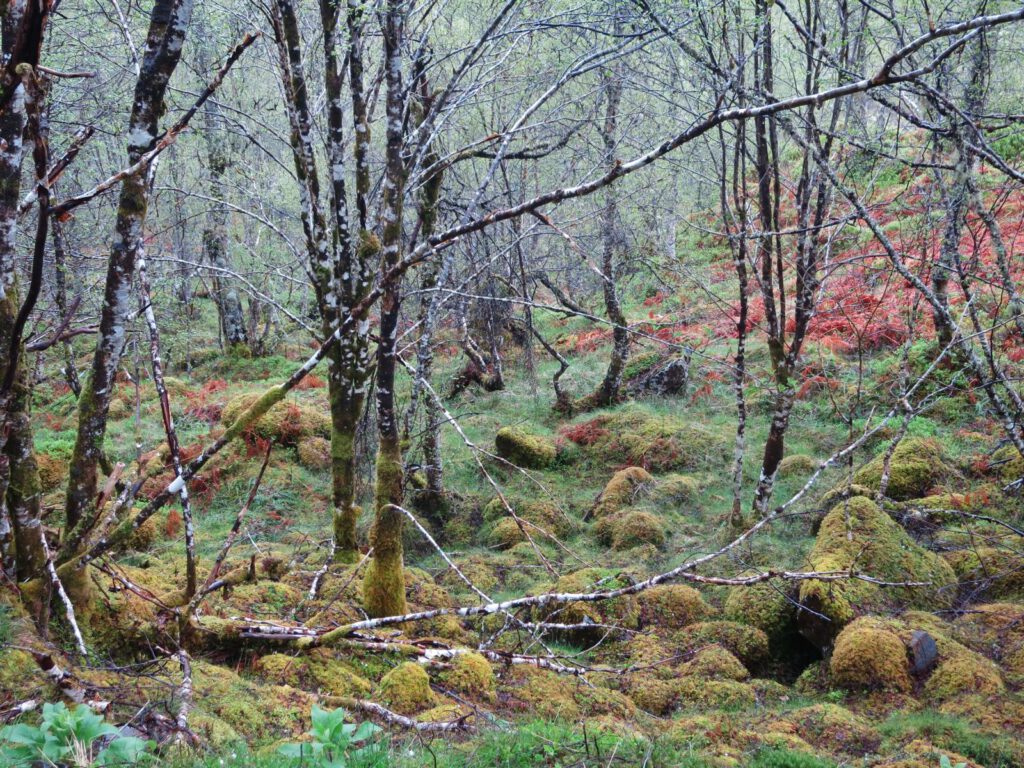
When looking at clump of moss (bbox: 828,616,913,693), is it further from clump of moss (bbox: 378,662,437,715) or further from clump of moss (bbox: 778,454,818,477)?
clump of moss (bbox: 778,454,818,477)

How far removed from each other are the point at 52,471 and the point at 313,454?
156 inches

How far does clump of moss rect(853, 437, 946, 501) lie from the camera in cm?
852

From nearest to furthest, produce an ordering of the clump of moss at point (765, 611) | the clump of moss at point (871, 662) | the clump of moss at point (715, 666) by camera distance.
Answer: the clump of moss at point (871, 662)
the clump of moss at point (715, 666)
the clump of moss at point (765, 611)

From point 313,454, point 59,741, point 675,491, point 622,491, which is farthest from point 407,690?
point 313,454

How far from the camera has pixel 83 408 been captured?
349 cm

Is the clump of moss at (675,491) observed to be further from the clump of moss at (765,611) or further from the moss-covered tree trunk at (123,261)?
the moss-covered tree trunk at (123,261)

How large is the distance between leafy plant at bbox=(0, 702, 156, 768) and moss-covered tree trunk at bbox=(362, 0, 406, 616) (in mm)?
2865

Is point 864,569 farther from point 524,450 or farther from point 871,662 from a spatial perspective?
point 524,450

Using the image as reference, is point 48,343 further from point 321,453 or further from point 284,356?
point 284,356

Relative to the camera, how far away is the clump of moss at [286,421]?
1265 cm

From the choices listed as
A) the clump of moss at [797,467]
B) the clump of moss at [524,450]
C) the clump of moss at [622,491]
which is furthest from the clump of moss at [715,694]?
the clump of moss at [524,450]

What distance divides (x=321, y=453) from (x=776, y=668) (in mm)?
8786

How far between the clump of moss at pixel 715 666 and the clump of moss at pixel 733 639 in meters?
0.27

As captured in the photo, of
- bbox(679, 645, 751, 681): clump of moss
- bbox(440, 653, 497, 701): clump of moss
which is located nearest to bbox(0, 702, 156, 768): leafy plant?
bbox(440, 653, 497, 701): clump of moss
